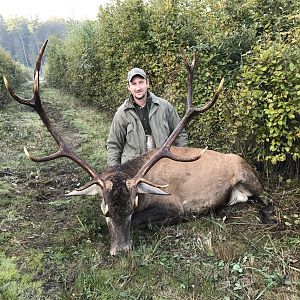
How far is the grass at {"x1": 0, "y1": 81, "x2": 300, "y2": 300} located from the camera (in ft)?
11.5

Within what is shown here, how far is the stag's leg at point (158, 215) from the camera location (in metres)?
4.77

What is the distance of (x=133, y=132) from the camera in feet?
19.3

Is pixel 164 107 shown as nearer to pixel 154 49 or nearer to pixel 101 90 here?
pixel 154 49

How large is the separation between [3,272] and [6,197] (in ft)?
7.38

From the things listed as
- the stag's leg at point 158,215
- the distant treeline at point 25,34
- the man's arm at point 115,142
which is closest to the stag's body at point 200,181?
the stag's leg at point 158,215

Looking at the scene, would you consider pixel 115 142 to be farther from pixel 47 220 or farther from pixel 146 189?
pixel 146 189

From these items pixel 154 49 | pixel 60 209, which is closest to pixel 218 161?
pixel 60 209

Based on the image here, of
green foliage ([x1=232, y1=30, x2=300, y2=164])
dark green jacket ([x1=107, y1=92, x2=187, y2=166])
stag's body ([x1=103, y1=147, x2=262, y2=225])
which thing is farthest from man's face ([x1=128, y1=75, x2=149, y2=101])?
green foliage ([x1=232, y1=30, x2=300, y2=164])

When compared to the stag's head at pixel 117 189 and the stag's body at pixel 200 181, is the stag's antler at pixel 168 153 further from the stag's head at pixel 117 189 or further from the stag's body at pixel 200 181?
the stag's body at pixel 200 181

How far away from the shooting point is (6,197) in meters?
5.95

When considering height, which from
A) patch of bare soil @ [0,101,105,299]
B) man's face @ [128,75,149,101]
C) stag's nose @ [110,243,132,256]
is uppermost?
man's face @ [128,75,149,101]

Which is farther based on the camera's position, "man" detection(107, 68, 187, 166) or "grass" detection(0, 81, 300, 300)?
"man" detection(107, 68, 187, 166)

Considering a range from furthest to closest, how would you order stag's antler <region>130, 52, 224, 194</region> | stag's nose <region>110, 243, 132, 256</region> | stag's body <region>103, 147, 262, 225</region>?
stag's body <region>103, 147, 262, 225</region>
stag's antler <region>130, 52, 224, 194</region>
stag's nose <region>110, 243, 132, 256</region>

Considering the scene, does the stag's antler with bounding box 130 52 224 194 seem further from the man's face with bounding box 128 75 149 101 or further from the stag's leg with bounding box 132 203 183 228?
the man's face with bounding box 128 75 149 101
